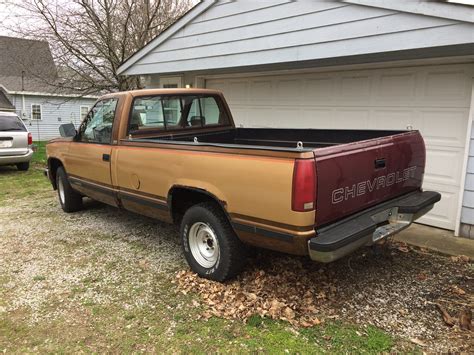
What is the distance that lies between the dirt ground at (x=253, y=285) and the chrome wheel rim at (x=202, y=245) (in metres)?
0.21

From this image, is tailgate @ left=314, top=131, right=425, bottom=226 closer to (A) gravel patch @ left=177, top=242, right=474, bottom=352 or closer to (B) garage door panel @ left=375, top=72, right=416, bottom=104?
(A) gravel patch @ left=177, top=242, right=474, bottom=352

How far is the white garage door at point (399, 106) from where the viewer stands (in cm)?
521

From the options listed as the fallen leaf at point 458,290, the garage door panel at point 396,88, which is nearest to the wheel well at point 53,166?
the garage door panel at point 396,88

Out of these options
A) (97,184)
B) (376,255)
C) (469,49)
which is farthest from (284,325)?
(469,49)

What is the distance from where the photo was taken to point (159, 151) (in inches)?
157

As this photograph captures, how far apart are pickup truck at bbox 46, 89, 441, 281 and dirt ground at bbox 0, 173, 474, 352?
0.42 metres

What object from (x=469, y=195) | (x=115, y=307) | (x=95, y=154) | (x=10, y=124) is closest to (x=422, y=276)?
(x=469, y=195)

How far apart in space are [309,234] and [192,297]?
54.0 inches

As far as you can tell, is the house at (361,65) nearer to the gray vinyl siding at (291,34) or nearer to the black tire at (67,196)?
the gray vinyl siding at (291,34)

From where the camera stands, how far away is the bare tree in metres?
12.3

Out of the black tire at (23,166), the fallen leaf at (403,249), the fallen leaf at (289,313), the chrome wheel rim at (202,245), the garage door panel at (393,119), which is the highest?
the garage door panel at (393,119)

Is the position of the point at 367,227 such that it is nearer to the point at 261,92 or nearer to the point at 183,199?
the point at 183,199

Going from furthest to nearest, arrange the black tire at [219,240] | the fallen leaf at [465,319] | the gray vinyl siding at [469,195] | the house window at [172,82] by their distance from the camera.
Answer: the house window at [172,82] → the gray vinyl siding at [469,195] → the black tire at [219,240] → the fallen leaf at [465,319]

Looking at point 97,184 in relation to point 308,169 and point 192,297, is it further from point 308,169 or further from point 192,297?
point 308,169
